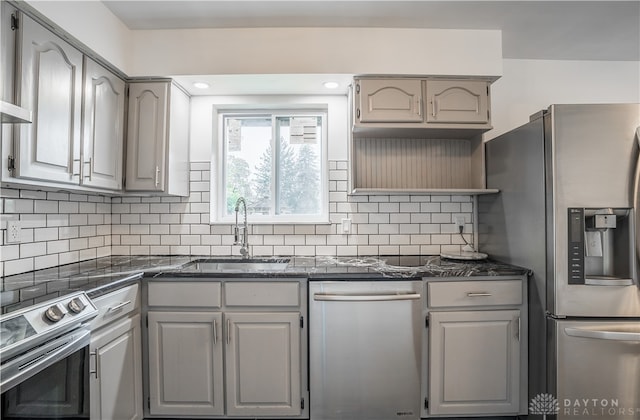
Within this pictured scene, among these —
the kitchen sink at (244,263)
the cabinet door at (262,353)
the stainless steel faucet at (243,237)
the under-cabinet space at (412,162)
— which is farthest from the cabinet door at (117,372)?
the under-cabinet space at (412,162)

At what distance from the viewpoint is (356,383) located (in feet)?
5.85

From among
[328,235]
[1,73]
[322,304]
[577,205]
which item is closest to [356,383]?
[322,304]

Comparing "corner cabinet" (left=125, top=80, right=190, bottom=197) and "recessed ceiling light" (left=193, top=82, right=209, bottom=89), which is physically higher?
"recessed ceiling light" (left=193, top=82, right=209, bottom=89)

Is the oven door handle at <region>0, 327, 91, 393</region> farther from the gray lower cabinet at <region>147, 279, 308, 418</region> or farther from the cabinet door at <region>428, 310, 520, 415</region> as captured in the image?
the cabinet door at <region>428, 310, 520, 415</region>

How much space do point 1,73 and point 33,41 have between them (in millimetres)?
233

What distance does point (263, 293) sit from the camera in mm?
1791

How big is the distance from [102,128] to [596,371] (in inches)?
115

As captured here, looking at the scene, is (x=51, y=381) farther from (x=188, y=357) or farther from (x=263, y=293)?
(x=263, y=293)

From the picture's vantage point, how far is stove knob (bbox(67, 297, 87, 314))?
1.26 meters

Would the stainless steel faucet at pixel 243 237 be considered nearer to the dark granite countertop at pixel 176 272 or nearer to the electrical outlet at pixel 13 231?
the dark granite countertop at pixel 176 272

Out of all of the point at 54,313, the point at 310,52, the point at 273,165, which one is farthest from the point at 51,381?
the point at 310,52

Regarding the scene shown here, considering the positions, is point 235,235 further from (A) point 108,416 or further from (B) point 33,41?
(B) point 33,41

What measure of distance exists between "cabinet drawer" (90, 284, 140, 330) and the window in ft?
2.94

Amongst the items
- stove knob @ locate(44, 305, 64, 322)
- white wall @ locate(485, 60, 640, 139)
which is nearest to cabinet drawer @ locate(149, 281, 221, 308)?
stove knob @ locate(44, 305, 64, 322)
